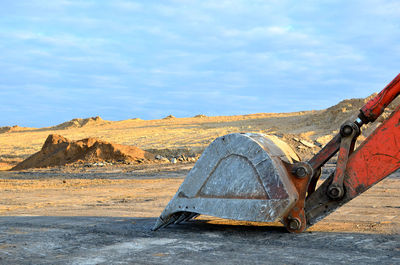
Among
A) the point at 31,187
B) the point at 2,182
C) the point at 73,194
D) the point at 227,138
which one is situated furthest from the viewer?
the point at 2,182

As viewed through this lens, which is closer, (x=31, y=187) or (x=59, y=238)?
(x=59, y=238)

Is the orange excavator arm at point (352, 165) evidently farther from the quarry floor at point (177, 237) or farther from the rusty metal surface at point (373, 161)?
the quarry floor at point (177, 237)

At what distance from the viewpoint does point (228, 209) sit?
548 cm

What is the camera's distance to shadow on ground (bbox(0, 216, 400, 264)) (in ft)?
14.6

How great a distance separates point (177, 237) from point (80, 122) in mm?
53829

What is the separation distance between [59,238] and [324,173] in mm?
10435

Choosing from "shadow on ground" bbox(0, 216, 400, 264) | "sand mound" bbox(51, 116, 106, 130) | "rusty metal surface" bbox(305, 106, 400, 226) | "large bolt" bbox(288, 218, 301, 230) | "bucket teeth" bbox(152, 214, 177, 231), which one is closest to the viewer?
"shadow on ground" bbox(0, 216, 400, 264)

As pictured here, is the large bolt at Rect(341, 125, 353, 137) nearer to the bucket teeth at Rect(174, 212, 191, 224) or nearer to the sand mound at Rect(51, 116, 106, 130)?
the bucket teeth at Rect(174, 212, 191, 224)

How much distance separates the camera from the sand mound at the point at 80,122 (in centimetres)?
5634

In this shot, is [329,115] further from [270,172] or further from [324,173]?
[270,172]

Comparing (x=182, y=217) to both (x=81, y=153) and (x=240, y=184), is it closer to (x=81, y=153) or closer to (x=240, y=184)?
(x=240, y=184)

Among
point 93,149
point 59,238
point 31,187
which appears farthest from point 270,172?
point 93,149

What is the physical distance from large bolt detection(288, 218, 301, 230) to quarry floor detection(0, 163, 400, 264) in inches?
3.8

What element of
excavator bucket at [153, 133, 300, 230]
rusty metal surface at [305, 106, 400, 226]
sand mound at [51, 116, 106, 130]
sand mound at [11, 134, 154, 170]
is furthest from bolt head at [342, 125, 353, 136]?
sand mound at [51, 116, 106, 130]
